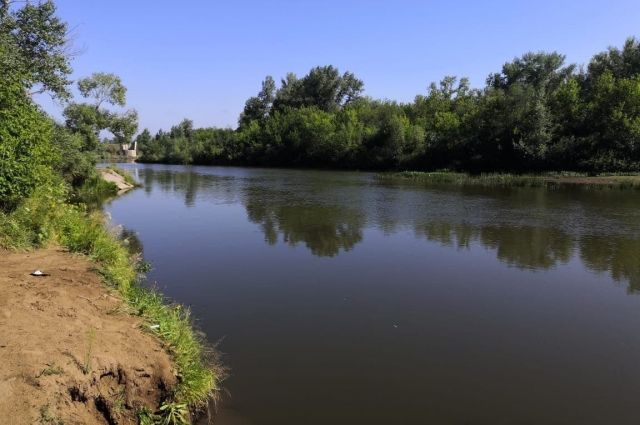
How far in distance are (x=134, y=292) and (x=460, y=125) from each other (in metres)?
58.9

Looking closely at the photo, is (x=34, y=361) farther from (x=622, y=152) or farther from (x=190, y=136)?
(x=190, y=136)

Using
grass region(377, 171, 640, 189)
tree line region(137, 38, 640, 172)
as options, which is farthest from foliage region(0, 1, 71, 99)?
tree line region(137, 38, 640, 172)

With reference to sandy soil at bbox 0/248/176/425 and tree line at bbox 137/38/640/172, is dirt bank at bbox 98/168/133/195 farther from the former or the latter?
tree line at bbox 137/38/640/172

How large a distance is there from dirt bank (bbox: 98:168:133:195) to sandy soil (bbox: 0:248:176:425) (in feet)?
104

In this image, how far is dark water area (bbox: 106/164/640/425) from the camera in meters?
6.52

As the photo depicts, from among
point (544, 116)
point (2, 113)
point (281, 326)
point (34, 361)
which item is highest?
point (544, 116)

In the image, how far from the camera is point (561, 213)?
24.9 meters

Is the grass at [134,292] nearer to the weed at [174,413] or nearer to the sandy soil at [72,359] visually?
the weed at [174,413]

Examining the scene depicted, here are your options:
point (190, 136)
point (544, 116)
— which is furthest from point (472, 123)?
point (190, 136)

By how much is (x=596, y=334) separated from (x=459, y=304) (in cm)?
260

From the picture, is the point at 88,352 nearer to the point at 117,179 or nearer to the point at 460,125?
the point at 117,179

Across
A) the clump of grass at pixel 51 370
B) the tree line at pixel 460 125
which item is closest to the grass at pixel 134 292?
the clump of grass at pixel 51 370

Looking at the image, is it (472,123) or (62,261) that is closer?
(62,261)

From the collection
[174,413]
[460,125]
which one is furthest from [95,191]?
[460,125]
